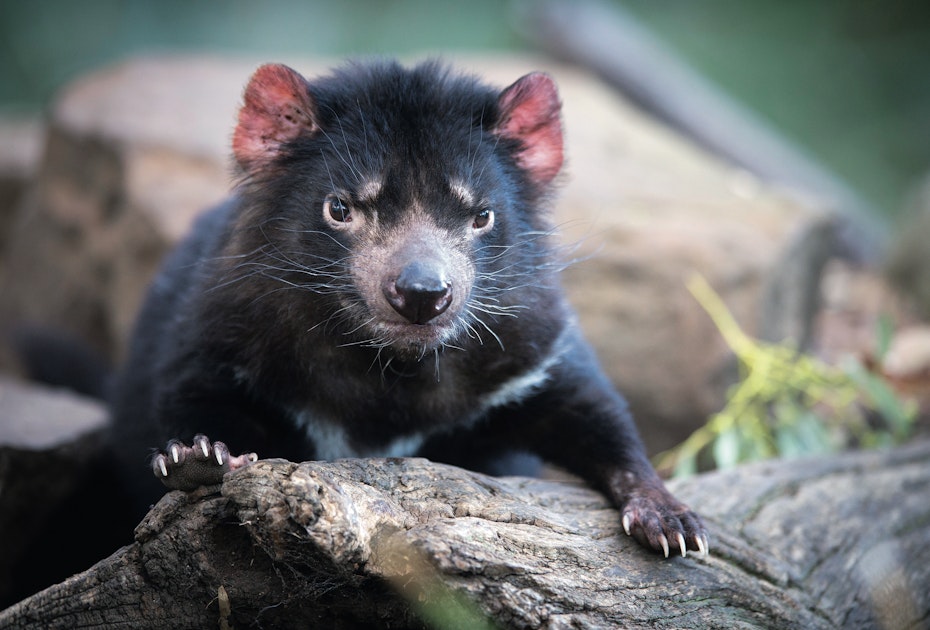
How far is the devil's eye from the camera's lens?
110 inches

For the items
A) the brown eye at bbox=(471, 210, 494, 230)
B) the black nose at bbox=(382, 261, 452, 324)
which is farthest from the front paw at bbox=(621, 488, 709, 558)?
the brown eye at bbox=(471, 210, 494, 230)

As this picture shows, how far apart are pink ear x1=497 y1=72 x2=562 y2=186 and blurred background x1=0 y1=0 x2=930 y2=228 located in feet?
30.9

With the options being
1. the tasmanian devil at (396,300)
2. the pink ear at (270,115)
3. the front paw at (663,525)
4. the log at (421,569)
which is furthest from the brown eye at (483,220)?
the front paw at (663,525)

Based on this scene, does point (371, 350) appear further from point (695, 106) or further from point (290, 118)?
point (695, 106)

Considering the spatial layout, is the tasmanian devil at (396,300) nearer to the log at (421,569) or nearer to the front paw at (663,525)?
the front paw at (663,525)

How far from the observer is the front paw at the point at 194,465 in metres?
2.30

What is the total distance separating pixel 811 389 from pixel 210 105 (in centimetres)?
457

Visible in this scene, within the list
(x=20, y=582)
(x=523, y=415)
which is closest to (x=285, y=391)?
(x=523, y=415)

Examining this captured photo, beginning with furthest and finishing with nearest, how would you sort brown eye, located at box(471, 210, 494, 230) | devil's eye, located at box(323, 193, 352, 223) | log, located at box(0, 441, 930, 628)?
brown eye, located at box(471, 210, 494, 230) < devil's eye, located at box(323, 193, 352, 223) < log, located at box(0, 441, 930, 628)

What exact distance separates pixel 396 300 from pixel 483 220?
1.64ft

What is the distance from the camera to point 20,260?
6.14 m

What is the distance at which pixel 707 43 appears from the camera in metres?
14.2

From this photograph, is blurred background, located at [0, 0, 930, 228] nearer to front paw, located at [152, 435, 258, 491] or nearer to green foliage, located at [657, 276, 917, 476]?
green foliage, located at [657, 276, 917, 476]

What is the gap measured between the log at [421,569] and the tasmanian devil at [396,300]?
20 centimetres
